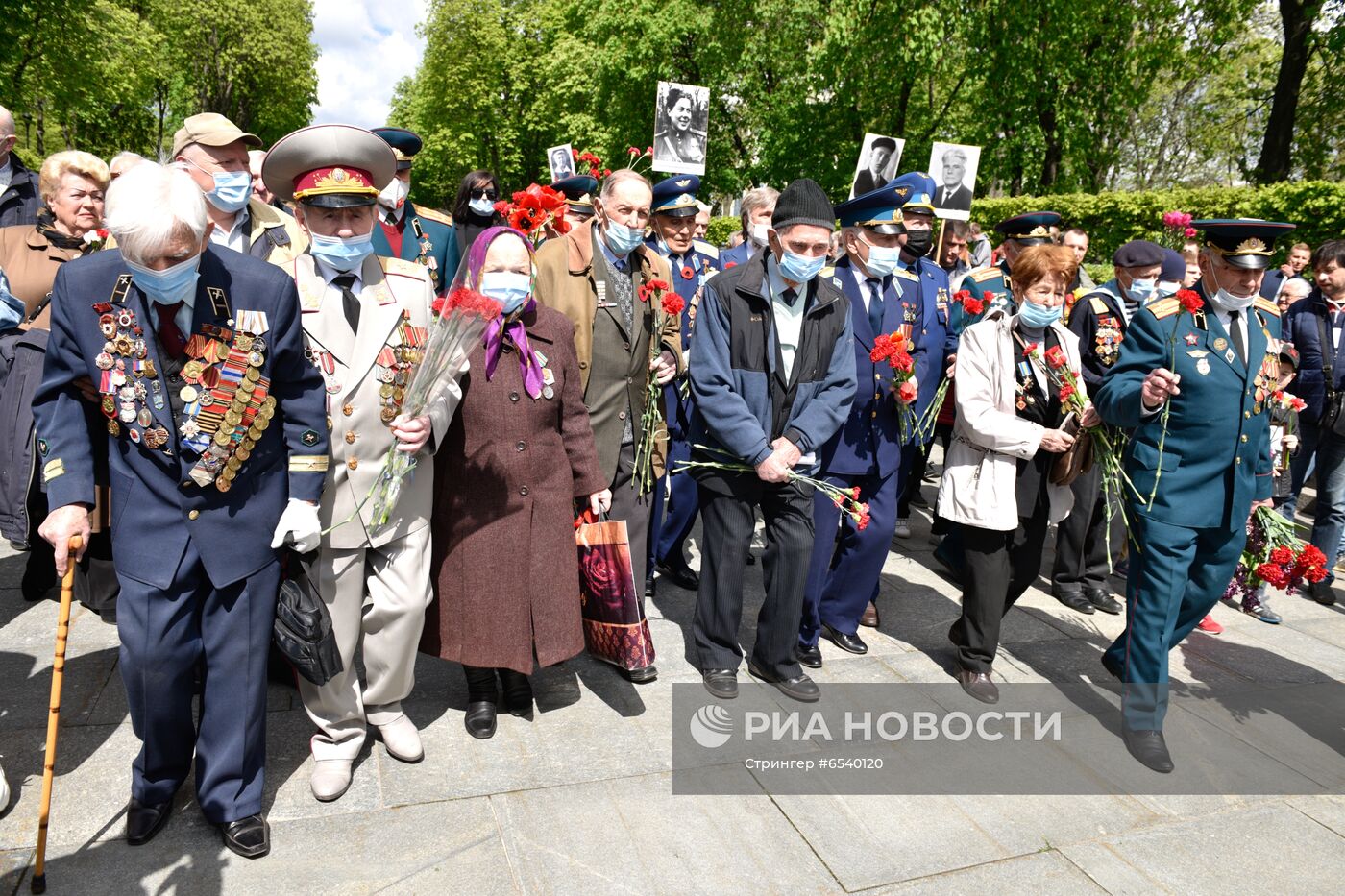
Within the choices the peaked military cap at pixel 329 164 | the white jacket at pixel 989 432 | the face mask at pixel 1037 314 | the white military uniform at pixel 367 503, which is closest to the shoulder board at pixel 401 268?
the white military uniform at pixel 367 503

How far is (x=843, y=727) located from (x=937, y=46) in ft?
58.3

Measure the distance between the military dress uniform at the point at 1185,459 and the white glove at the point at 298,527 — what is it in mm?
3251

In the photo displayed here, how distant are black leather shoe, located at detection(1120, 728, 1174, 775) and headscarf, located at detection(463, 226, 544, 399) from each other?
2934 mm

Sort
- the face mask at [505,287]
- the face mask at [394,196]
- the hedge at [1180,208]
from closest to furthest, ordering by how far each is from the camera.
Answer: the face mask at [505,287]
the face mask at [394,196]
the hedge at [1180,208]

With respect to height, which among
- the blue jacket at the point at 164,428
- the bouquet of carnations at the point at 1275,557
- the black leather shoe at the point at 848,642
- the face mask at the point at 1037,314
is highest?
the face mask at the point at 1037,314

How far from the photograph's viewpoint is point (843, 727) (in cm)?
409

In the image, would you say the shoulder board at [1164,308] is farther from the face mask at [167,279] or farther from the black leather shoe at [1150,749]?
the face mask at [167,279]

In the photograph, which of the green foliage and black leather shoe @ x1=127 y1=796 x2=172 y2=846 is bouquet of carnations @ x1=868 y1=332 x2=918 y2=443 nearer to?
black leather shoe @ x1=127 y1=796 x2=172 y2=846

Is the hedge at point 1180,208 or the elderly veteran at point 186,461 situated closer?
the elderly veteran at point 186,461

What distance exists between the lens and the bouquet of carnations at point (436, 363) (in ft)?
10.6

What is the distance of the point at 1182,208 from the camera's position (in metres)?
14.0

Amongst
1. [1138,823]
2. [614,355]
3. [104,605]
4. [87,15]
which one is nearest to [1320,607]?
[1138,823]

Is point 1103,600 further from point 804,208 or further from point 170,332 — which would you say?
point 170,332

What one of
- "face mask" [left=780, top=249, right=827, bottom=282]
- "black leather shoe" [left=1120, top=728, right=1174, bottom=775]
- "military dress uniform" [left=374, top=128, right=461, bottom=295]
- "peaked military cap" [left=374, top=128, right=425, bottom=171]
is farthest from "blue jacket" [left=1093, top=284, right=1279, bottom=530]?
"peaked military cap" [left=374, top=128, right=425, bottom=171]
